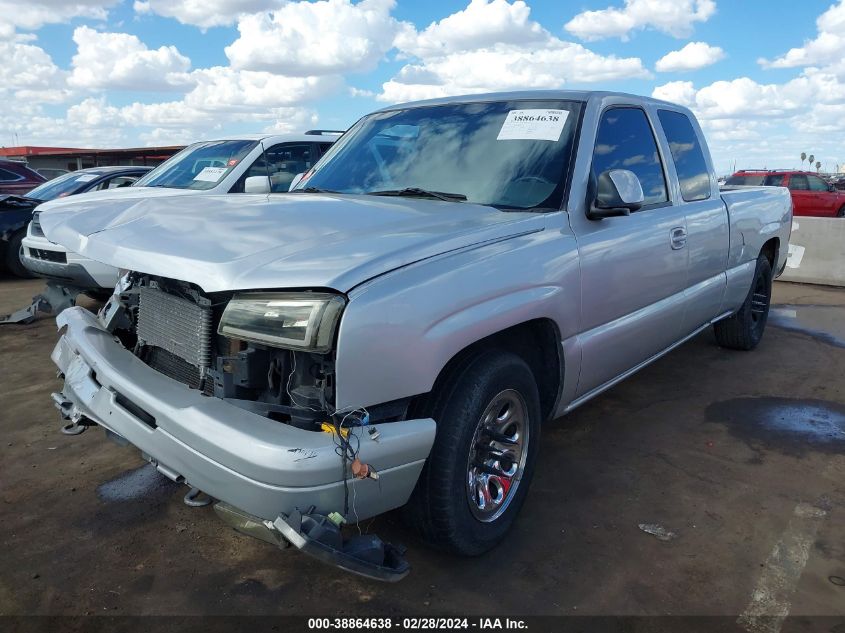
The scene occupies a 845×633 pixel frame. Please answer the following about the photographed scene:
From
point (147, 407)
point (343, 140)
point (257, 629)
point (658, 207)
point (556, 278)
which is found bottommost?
point (257, 629)

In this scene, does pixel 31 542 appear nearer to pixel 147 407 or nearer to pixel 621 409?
pixel 147 407

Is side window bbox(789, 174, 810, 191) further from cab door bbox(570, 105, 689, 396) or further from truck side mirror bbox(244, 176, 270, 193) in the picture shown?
truck side mirror bbox(244, 176, 270, 193)

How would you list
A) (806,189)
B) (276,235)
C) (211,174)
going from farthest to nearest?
(806,189) < (211,174) < (276,235)

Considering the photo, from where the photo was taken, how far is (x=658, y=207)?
3.89m

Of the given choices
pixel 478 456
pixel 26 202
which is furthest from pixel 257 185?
pixel 26 202

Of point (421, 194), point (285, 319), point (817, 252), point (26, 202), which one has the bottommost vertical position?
point (817, 252)

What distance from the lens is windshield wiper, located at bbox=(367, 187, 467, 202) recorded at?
3184 mm

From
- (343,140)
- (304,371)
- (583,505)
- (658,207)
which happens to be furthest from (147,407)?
(658,207)

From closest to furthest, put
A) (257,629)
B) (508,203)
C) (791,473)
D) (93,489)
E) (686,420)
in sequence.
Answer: (257,629), (508,203), (93,489), (791,473), (686,420)

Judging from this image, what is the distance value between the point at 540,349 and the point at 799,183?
18937mm

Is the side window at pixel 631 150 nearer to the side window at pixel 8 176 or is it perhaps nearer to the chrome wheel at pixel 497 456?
the chrome wheel at pixel 497 456

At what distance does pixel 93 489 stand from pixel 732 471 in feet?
11.0

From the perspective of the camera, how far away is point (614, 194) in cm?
311

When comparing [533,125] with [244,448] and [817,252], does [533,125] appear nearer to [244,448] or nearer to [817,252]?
[244,448]
